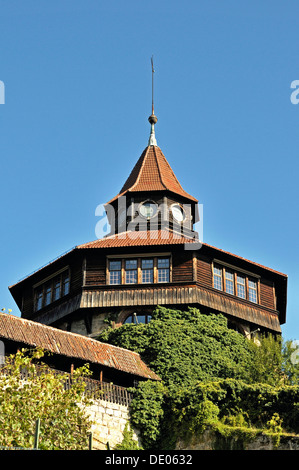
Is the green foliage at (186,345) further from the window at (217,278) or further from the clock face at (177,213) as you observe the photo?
the clock face at (177,213)

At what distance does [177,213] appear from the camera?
48.8 m

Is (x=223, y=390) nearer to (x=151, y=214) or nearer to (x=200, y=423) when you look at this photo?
(x=200, y=423)

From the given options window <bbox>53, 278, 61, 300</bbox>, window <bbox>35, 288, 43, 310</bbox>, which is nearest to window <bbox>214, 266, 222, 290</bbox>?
window <bbox>53, 278, 61, 300</bbox>

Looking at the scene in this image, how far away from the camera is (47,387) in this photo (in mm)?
28000

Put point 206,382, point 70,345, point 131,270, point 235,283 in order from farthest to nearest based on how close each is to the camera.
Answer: point 235,283
point 131,270
point 206,382
point 70,345

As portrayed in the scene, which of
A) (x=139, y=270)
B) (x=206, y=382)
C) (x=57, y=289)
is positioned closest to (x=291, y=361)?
(x=206, y=382)

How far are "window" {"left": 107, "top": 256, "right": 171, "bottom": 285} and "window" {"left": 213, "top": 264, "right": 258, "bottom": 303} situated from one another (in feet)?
8.60

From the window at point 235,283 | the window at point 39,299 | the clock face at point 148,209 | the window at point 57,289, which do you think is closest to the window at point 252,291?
the window at point 235,283

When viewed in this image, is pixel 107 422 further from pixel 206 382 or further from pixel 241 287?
pixel 241 287

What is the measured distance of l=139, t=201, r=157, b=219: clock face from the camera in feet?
157

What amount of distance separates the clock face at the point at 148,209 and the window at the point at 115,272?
488 centimetres

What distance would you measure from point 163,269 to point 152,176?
29.4 feet

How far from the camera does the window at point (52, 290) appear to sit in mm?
44969
